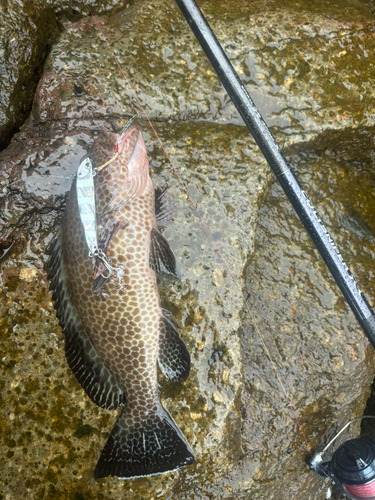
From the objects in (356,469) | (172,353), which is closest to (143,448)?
(172,353)

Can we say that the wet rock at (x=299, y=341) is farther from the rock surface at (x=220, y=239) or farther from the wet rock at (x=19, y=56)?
the wet rock at (x=19, y=56)

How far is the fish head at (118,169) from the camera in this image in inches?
116

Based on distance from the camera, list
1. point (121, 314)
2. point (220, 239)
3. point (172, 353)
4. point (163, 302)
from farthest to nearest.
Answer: point (220, 239), point (163, 302), point (172, 353), point (121, 314)

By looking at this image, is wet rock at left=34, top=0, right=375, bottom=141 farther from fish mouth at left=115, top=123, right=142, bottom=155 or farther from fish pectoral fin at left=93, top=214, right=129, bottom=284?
fish pectoral fin at left=93, top=214, right=129, bottom=284

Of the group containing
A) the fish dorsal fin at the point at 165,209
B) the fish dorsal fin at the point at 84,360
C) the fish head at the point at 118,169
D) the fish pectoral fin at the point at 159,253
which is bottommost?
the fish dorsal fin at the point at 84,360

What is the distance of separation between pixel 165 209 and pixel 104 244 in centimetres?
65

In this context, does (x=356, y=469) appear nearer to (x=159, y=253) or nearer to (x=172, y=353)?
(x=172, y=353)

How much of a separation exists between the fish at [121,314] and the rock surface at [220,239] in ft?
0.75

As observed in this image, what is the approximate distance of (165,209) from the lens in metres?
3.22

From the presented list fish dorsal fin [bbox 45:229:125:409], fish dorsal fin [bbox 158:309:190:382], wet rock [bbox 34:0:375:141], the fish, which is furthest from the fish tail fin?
wet rock [bbox 34:0:375:141]

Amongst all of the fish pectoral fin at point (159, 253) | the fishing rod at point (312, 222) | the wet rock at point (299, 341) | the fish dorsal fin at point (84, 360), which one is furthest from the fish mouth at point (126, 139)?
the wet rock at point (299, 341)

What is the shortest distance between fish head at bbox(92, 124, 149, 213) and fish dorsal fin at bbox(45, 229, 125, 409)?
624 mm

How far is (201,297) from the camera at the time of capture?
10.5 feet

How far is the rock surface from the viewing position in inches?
119
